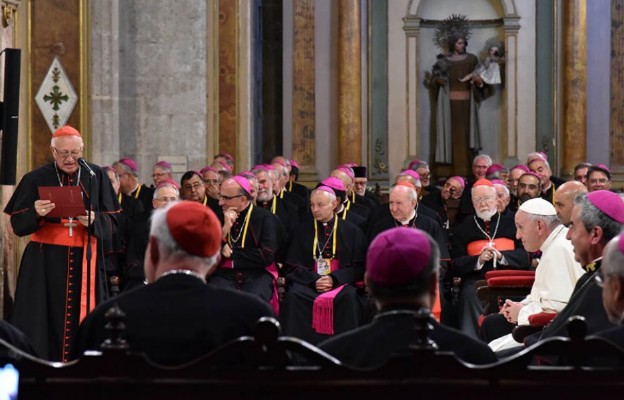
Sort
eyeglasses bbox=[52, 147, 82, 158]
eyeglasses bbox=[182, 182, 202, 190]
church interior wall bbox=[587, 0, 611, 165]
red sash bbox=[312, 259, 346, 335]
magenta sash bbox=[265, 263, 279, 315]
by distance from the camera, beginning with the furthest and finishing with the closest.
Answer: church interior wall bbox=[587, 0, 611, 165], eyeglasses bbox=[182, 182, 202, 190], magenta sash bbox=[265, 263, 279, 315], red sash bbox=[312, 259, 346, 335], eyeglasses bbox=[52, 147, 82, 158]

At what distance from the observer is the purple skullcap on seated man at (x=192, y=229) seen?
3.86 metres

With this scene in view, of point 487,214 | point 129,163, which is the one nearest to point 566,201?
point 487,214

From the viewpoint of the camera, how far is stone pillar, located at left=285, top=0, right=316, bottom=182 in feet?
58.5

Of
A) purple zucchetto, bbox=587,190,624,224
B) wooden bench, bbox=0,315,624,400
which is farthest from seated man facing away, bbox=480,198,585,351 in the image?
wooden bench, bbox=0,315,624,400

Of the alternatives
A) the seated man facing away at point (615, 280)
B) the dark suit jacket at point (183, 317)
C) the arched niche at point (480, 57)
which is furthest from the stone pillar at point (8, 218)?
the arched niche at point (480, 57)

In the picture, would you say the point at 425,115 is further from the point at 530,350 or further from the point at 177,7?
the point at 530,350

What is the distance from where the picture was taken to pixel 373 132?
1881 centimetres

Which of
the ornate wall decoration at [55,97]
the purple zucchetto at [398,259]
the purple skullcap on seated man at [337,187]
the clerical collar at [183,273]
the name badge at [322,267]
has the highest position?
the ornate wall decoration at [55,97]

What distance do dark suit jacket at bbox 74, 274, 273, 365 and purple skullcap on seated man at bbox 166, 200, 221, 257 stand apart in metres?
0.11

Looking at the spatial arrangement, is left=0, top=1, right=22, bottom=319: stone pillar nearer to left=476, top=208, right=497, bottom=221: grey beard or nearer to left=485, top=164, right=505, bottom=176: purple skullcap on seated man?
left=476, top=208, right=497, bottom=221: grey beard

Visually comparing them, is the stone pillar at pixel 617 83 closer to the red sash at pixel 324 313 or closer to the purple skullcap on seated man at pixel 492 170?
the purple skullcap on seated man at pixel 492 170

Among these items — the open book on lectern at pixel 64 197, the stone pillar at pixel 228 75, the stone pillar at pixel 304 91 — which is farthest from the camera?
the stone pillar at pixel 304 91

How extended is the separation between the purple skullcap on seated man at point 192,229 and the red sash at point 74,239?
13.6 ft

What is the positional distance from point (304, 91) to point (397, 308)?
14500 mm
